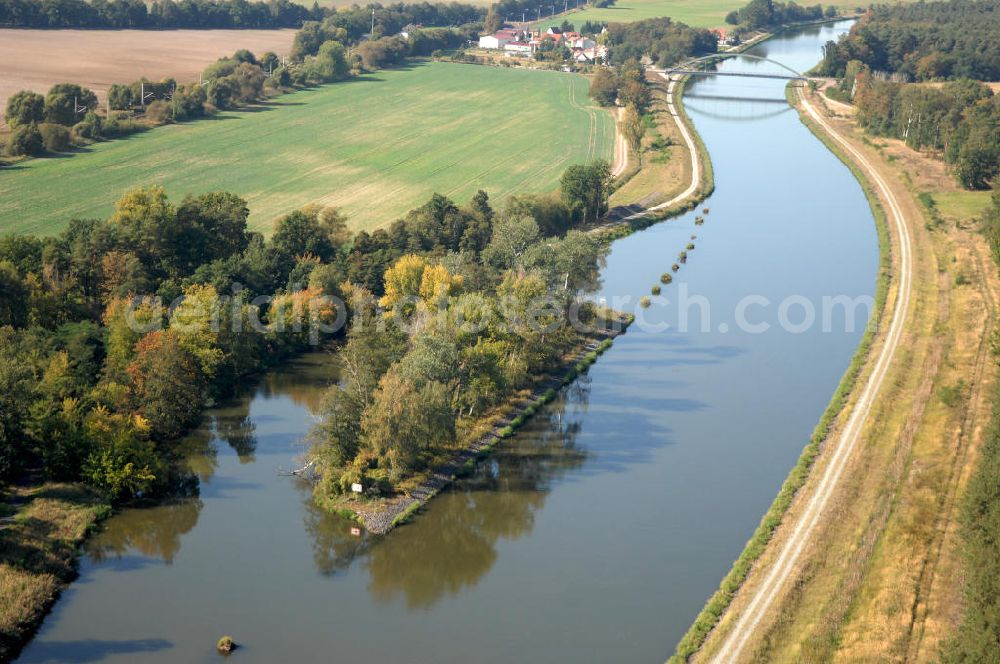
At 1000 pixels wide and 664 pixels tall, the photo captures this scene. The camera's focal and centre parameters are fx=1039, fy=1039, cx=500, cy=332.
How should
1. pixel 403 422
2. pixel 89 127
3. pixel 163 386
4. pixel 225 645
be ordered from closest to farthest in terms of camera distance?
pixel 225 645
pixel 403 422
pixel 163 386
pixel 89 127

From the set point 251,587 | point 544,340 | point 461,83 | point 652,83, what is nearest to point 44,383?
point 251,587

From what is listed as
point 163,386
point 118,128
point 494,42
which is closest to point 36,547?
point 163,386

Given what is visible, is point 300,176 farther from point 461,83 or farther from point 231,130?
point 461,83

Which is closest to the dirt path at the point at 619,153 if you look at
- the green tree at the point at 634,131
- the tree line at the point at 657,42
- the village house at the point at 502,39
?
the green tree at the point at 634,131

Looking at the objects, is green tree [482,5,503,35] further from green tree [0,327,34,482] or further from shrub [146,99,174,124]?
green tree [0,327,34,482]

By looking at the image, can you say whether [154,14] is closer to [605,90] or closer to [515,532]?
[605,90]

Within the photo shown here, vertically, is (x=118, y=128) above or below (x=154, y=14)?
below
